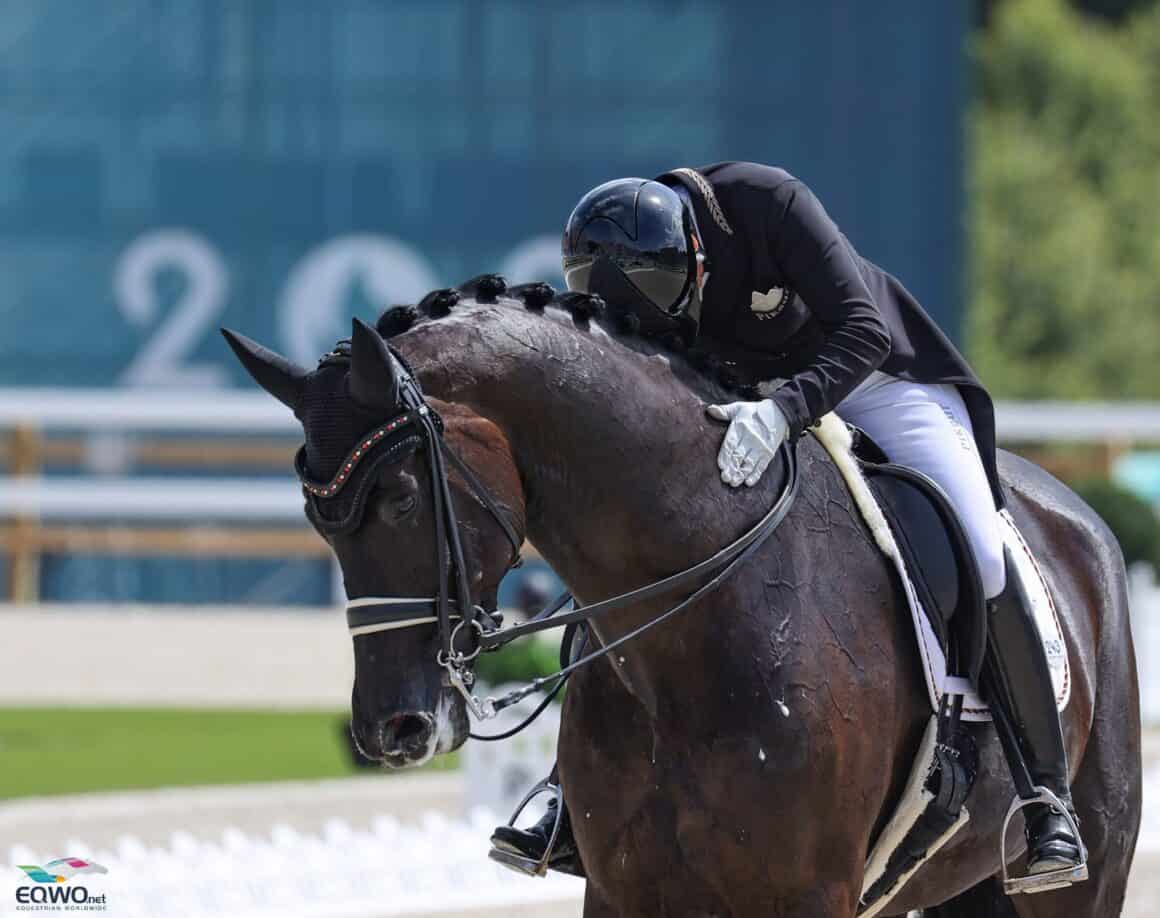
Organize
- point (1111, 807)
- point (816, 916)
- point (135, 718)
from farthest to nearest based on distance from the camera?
point (135, 718) → point (1111, 807) → point (816, 916)

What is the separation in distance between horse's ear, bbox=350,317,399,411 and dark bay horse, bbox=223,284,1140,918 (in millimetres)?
19

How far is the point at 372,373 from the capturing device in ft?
11.3

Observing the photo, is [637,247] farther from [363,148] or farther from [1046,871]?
[363,148]

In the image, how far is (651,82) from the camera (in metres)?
15.7

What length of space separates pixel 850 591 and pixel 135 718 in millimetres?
8605

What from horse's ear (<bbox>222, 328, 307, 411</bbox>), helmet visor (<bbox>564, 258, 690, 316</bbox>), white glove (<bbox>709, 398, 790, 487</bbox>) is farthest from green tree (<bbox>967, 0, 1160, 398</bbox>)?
horse's ear (<bbox>222, 328, 307, 411</bbox>)

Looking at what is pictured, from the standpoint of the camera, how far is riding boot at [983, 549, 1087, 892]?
4336mm

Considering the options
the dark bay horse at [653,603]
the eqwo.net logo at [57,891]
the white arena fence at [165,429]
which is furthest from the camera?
the white arena fence at [165,429]

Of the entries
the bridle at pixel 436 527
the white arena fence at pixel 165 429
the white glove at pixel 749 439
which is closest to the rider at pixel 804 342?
the white glove at pixel 749 439

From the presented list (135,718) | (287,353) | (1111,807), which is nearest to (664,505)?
(1111,807)

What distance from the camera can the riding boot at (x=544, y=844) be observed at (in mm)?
4258

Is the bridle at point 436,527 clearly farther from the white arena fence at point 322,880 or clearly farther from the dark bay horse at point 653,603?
the white arena fence at point 322,880

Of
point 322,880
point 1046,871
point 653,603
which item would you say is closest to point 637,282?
point 653,603

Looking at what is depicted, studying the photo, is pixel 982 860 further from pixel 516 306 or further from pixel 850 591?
pixel 516 306
